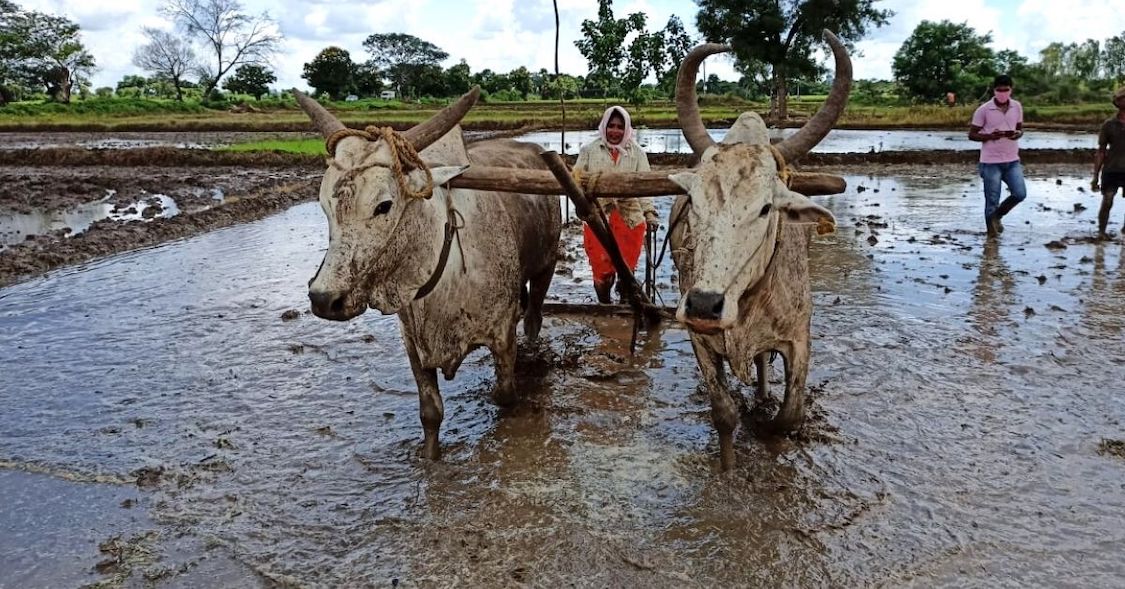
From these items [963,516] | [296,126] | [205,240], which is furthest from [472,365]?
[296,126]

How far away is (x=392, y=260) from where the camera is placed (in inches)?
142

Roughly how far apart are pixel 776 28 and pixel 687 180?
33344mm

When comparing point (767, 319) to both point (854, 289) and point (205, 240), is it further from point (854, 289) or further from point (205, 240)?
point (205, 240)

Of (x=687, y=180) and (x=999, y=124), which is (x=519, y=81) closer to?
(x=999, y=124)

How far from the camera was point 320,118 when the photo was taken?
4090 millimetres

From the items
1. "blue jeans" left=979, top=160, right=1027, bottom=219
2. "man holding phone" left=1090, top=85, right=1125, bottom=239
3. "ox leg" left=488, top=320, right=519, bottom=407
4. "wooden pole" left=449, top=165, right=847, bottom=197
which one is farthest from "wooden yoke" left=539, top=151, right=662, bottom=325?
"man holding phone" left=1090, top=85, right=1125, bottom=239

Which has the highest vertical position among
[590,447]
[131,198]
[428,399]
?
[131,198]

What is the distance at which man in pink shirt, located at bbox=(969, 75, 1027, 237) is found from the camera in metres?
9.26

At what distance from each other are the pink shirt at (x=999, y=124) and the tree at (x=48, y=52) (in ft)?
199

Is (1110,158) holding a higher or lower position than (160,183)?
higher

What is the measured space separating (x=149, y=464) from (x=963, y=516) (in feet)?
14.5

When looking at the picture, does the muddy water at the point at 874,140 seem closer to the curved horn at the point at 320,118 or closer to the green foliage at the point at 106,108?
the curved horn at the point at 320,118

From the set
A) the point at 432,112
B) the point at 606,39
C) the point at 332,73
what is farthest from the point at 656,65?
the point at 332,73

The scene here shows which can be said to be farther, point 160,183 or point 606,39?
point 160,183
